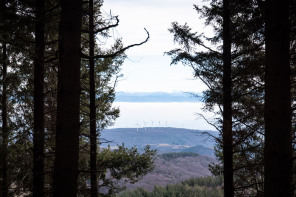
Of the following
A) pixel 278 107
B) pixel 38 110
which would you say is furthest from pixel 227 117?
pixel 38 110

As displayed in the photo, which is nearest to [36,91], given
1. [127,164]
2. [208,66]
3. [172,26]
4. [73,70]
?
[73,70]

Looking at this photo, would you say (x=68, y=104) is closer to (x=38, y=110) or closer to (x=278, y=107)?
(x=278, y=107)

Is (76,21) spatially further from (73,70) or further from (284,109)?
(284,109)

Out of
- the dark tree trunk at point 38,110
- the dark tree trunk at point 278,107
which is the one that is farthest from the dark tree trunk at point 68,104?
the dark tree trunk at point 38,110

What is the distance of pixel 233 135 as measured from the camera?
650 centimetres

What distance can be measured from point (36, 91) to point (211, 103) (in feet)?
15.8

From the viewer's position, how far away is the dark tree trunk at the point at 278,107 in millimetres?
2984

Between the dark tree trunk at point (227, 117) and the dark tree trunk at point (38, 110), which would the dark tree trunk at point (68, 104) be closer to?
the dark tree trunk at point (38, 110)

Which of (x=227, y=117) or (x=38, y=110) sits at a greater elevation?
(x=38, y=110)

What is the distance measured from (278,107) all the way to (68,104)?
234 centimetres

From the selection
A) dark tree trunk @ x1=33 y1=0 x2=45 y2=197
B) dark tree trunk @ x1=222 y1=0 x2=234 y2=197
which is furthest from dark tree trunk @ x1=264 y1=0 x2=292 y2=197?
dark tree trunk @ x1=33 y1=0 x2=45 y2=197

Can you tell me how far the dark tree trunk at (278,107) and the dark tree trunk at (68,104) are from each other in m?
2.20

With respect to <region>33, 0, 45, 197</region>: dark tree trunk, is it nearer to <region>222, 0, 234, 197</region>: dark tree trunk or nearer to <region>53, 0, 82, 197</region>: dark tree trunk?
<region>53, 0, 82, 197</region>: dark tree trunk

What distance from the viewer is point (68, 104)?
2.48m
